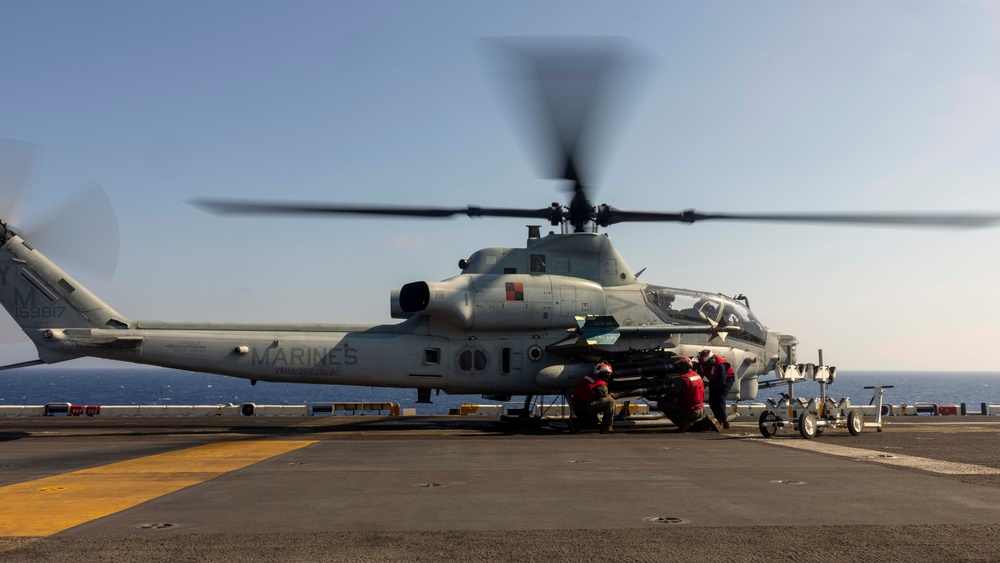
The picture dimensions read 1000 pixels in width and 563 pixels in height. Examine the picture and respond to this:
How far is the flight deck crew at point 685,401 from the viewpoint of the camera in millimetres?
17609

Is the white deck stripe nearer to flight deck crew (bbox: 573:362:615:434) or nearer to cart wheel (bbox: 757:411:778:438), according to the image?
cart wheel (bbox: 757:411:778:438)

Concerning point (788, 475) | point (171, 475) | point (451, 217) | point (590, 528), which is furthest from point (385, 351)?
point (590, 528)

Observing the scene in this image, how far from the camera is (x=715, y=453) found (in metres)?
12.3

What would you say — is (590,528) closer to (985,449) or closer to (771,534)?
(771,534)

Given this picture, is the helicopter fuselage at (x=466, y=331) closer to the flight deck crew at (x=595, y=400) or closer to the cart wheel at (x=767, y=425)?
the flight deck crew at (x=595, y=400)

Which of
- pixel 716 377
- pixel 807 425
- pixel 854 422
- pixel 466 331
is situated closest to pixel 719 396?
pixel 716 377

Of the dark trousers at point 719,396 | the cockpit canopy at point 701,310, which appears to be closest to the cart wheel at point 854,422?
the dark trousers at point 719,396

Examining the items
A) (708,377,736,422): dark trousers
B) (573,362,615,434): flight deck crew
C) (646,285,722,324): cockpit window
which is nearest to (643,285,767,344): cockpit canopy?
(646,285,722,324): cockpit window

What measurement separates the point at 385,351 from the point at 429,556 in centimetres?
1323

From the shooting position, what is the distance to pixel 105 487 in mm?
8953

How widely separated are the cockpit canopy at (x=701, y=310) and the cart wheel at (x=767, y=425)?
463 cm

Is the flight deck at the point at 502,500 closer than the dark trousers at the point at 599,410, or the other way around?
the flight deck at the point at 502,500

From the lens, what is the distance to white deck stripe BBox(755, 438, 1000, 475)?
32.3 feet

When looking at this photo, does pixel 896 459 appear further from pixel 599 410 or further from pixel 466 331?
pixel 466 331
